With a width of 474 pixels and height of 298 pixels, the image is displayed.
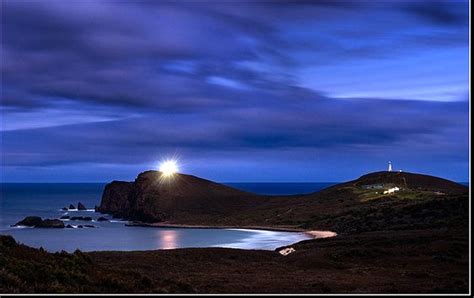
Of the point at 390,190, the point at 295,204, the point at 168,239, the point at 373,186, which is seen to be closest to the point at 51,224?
the point at 168,239

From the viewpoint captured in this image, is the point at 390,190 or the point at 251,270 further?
the point at 390,190

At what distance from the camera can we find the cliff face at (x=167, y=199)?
534 feet

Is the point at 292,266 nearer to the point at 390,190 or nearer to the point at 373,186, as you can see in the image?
the point at 390,190

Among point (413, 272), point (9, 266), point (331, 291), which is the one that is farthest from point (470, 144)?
point (413, 272)

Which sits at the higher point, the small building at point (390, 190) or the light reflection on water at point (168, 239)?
the small building at point (390, 190)

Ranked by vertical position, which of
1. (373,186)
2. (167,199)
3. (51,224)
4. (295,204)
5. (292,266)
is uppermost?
(373,186)

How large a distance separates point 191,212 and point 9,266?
143648mm

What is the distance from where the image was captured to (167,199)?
174m

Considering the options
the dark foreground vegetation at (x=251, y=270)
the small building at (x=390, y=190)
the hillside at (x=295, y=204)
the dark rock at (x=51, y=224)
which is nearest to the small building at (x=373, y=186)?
the hillside at (x=295, y=204)

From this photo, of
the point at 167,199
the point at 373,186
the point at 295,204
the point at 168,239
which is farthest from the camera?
the point at 167,199

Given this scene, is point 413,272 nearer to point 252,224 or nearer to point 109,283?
point 109,283

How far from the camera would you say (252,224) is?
14212 cm

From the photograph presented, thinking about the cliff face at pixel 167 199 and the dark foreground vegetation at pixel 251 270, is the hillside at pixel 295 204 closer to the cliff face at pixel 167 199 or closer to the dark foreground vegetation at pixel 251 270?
the cliff face at pixel 167 199

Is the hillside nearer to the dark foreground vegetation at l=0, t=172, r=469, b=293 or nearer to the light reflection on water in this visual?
the dark foreground vegetation at l=0, t=172, r=469, b=293
